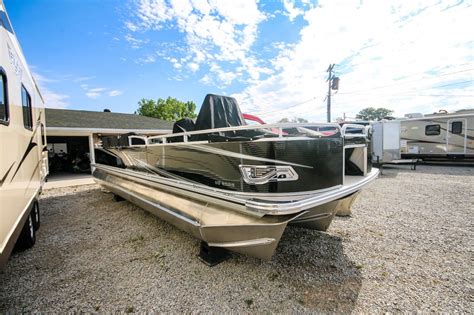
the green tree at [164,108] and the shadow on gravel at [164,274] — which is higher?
the green tree at [164,108]

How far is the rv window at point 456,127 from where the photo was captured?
1072 cm

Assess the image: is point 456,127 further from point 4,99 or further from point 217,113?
point 4,99

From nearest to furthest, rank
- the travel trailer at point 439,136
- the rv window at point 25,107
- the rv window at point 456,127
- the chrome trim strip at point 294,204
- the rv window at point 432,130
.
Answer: the chrome trim strip at point 294,204
the rv window at point 25,107
the travel trailer at point 439,136
the rv window at point 456,127
the rv window at point 432,130

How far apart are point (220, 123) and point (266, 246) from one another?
191 centimetres

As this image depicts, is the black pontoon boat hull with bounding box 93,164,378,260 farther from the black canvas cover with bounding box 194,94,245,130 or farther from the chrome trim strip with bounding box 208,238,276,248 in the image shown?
the black canvas cover with bounding box 194,94,245,130

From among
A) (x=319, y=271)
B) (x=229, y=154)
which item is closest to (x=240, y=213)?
(x=229, y=154)

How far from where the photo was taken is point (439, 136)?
1129cm

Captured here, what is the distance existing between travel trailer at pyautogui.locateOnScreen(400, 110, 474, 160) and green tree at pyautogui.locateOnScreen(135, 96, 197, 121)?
26097 millimetres

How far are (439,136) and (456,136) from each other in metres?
0.61

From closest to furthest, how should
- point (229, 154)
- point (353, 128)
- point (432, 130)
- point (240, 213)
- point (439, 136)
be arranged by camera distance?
point (240, 213), point (229, 154), point (353, 128), point (439, 136), point (432, 130)

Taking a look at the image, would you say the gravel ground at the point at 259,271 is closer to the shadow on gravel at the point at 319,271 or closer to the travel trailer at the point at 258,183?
the shadow on gravel at the point at 319,271

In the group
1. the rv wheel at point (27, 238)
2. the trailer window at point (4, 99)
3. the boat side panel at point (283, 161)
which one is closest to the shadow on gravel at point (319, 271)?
the boat side panel at point (283, 161)

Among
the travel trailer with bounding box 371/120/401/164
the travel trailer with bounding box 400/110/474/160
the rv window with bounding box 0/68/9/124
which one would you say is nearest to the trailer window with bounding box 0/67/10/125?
the rv window with bounding box 0/68/9/124

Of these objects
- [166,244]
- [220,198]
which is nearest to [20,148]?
[166,244]
